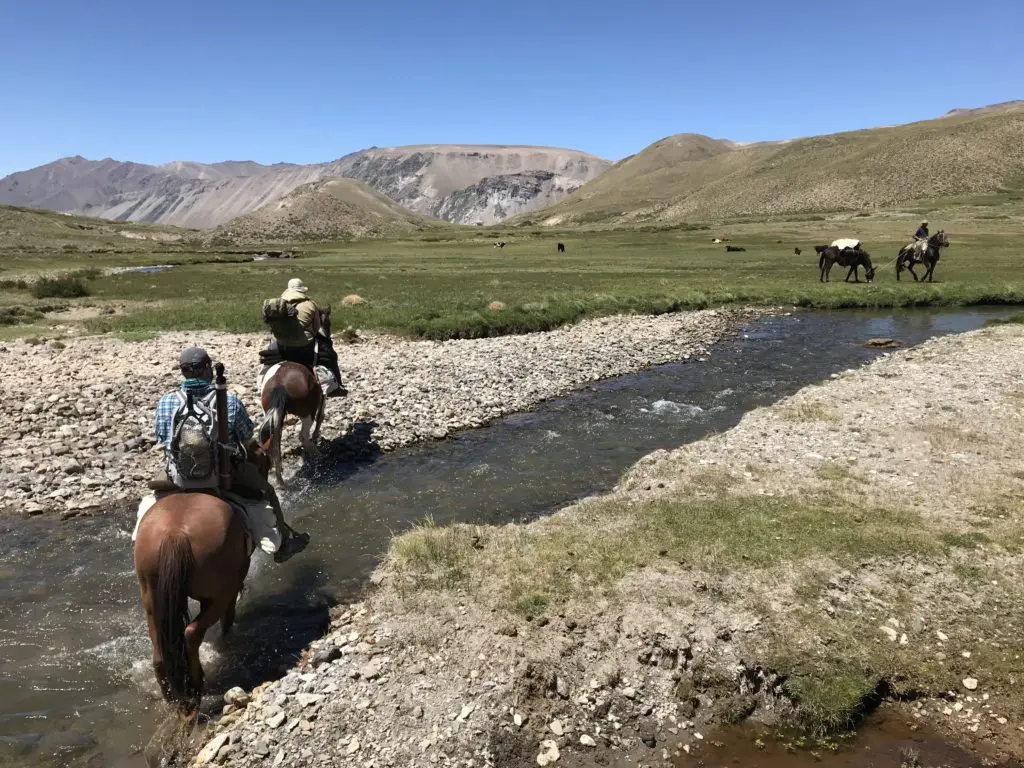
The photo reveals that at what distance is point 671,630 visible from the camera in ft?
23.9

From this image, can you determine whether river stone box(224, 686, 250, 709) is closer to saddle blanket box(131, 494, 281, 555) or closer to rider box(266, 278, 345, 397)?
saddle blanket box(131, 494, 281, 555)

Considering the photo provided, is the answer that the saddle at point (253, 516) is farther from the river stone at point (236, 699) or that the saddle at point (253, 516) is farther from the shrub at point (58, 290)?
the shrub at point (58, 290)

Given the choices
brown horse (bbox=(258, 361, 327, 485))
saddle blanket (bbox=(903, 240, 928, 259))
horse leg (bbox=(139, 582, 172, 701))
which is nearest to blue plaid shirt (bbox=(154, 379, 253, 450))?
horse leg (bbox=(139, 582, 172, 701))

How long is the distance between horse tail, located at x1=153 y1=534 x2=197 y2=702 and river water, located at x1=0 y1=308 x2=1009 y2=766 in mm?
871

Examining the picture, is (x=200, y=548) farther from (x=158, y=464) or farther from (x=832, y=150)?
(x=832, y=150)

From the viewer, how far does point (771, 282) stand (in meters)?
43.8

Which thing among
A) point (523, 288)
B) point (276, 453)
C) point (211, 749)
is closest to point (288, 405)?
point (276, 453)

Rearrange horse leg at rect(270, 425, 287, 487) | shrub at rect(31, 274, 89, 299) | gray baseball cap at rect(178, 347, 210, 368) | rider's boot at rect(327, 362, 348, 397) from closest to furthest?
gray baseball cap at rect(178, 347, 210, 368), horse leg at rect(270, 425, 287, 487), rider's boot at rect(327, 362, 348, 397), shrub at rect(31, 274, 89, 299)

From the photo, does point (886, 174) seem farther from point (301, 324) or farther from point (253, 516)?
point (253, 516)

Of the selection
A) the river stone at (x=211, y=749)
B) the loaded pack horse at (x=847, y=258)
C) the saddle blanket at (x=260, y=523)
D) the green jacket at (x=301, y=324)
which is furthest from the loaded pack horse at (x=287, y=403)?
the loaded pack horse at (x=847, y=258)

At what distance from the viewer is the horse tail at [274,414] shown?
465 inches

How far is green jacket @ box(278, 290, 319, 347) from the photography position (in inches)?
524

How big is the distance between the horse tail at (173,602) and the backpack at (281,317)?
7397 millimetres

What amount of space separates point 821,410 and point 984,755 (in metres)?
10.7
